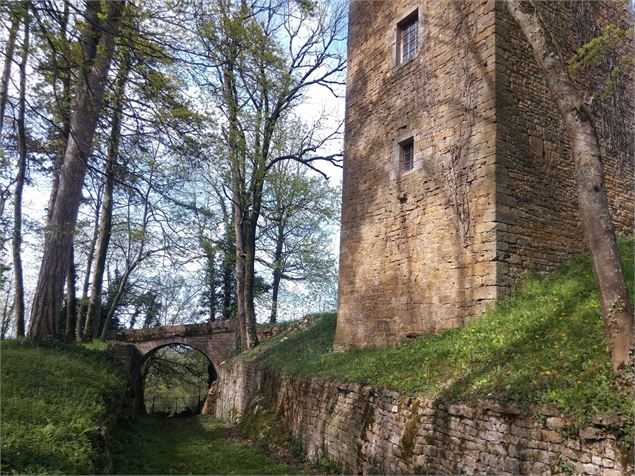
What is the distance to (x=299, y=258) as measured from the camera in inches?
980

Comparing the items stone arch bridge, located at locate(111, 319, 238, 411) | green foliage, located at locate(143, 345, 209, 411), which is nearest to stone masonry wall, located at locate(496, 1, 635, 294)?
stone arch bridge, located at locate(111, 319, 238, 411)

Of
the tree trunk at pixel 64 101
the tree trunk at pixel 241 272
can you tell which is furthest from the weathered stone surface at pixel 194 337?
the tree trunk at pixel 64 101

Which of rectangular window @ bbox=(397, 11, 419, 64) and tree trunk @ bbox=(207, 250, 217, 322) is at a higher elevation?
rectangular window @ bbox=(397, 11, 419, 64)

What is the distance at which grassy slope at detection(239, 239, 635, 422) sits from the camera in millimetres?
4516

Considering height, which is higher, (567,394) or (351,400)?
(567,394)

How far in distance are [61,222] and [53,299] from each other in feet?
5.16

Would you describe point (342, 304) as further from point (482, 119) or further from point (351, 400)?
point (482, 119)

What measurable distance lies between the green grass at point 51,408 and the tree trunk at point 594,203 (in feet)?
18.6

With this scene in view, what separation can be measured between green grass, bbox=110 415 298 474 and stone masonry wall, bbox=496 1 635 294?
5.66 metres

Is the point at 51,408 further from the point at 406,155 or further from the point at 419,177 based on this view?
the point at 406,155

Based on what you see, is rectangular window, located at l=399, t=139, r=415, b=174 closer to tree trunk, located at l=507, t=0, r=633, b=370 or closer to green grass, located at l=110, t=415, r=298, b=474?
tree trunk, located at l=507, t=0, r=633, b=370

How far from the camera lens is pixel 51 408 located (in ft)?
19.1

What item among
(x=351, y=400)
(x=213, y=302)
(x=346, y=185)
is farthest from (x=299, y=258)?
(x=351, y=400)

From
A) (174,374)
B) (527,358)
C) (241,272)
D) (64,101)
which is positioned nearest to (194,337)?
(241,272)
